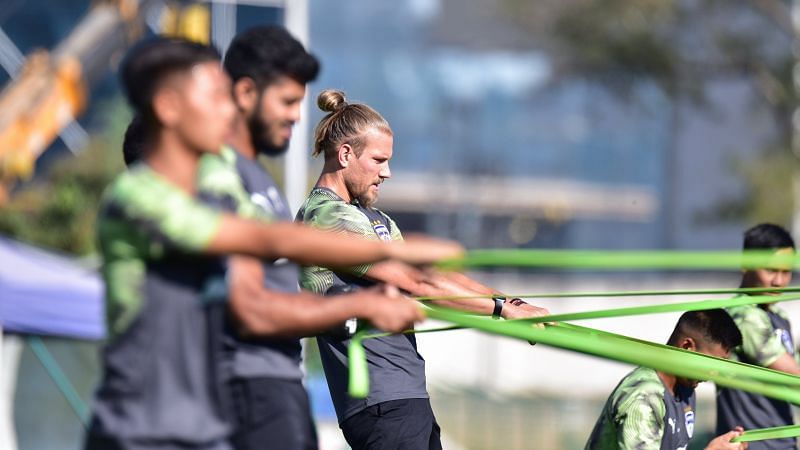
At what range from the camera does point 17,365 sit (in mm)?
12680

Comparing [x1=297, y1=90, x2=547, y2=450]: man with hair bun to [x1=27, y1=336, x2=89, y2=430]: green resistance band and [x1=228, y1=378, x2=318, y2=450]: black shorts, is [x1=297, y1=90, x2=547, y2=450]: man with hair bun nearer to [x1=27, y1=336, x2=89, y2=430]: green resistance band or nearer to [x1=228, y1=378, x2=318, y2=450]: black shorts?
[x1=228, y1=378, x2=318, y2=450]: black shorts

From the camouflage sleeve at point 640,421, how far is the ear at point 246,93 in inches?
83.6

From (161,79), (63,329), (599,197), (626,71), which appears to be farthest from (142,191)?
(599,197)

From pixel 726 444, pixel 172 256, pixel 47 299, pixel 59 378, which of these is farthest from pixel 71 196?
pixel 172 256

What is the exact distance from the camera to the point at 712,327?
5.47 metres

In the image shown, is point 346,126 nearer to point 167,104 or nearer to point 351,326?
point 351,326

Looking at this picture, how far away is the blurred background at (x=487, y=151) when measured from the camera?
12.9 meters

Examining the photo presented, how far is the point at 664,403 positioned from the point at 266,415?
1944 millimetres

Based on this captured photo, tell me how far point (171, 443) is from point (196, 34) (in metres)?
12.6

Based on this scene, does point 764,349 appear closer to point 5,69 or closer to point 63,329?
point 63,329

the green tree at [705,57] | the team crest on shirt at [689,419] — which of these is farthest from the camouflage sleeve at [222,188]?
the green tree at [705,57]

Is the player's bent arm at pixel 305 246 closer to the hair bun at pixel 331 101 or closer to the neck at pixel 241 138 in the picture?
the neck at pixel 241 138

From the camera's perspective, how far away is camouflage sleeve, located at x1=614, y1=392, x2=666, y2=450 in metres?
5.06

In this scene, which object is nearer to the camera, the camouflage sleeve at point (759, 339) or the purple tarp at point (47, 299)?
the camouflage sleeve at point (759, 339)
